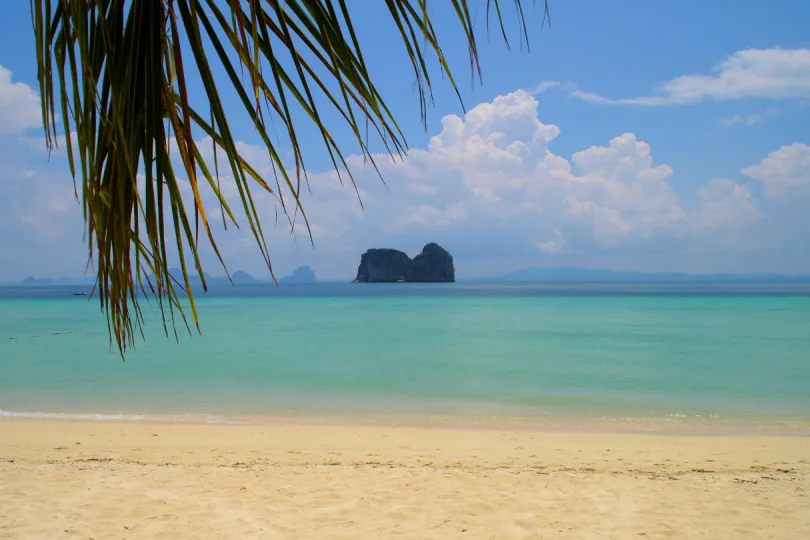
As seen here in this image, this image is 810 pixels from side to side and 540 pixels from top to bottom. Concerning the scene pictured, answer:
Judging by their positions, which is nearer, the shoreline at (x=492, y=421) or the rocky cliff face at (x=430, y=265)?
the shoreline at (x=492, y=421)

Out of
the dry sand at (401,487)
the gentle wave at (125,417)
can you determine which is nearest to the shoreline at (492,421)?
the gentle wave at (125,417)

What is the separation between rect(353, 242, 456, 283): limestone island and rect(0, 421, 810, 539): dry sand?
5546 inches

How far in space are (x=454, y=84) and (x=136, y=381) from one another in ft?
52.8

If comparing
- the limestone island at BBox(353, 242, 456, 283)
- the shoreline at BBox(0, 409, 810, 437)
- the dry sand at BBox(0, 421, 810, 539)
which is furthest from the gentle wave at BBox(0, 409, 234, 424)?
the limestone island at BBox(353, 242, 456, 283)

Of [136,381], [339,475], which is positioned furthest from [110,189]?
[136,381]

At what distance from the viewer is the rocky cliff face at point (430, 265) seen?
149 metres

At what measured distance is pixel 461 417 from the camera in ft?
35.6

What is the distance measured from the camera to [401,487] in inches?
214

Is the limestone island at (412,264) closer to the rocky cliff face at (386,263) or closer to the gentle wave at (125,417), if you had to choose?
the rocky cliff face at (386,263)

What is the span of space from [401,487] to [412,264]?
144359 millimetres

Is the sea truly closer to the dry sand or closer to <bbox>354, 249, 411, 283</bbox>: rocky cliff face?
the dry sand

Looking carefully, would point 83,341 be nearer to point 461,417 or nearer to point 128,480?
point 461,417

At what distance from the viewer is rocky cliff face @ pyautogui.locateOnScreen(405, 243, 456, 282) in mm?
148625

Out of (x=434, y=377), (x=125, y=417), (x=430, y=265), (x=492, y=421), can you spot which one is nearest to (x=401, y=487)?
(x=492, y=421)
